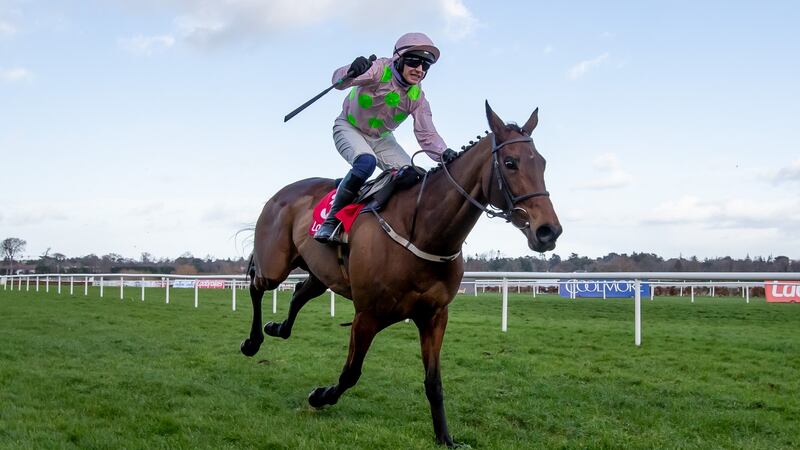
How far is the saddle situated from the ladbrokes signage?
15608mm

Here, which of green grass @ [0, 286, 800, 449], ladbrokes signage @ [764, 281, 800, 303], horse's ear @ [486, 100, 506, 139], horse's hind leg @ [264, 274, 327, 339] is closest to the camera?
horse's ear @ [486, 100, 506, 139]

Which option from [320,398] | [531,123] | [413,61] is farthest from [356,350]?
[413,61]

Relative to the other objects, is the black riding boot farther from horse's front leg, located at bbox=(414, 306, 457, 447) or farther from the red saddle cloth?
horse's front leg, located at bbox=(414, 306, 457, 447)

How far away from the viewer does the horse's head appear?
3.80 metres

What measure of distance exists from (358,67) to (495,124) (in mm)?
1304

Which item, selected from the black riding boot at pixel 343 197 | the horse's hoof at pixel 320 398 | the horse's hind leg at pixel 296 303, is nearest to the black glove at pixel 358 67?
the black riding boot at pixel 343 197

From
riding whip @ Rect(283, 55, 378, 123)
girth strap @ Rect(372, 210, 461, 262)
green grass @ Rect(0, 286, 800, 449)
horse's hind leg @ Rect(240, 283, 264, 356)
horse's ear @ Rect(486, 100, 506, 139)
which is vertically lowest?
green grass @ Rect(0, 286, 800, 449)

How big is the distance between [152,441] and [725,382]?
6031 mm

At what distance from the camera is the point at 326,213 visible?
18.2 ft

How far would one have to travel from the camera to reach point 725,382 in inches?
306

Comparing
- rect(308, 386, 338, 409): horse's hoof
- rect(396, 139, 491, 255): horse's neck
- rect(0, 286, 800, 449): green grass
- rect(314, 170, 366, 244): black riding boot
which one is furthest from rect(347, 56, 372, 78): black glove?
rect(0, 286, 800, 449): green grass

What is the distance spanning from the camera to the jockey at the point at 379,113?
5.16 m

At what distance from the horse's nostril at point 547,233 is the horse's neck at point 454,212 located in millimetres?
706

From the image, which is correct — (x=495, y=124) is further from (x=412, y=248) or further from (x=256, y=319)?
(x=256, y=319)
